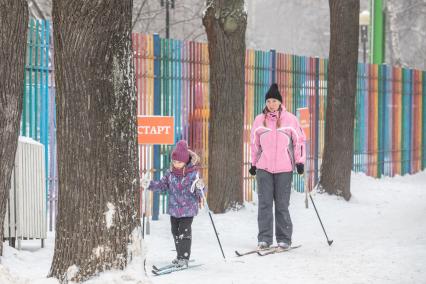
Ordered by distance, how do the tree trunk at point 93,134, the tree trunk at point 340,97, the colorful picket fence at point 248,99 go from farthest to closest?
the tree trunk at point 340,97 → the colorful picket fence at point 248,99 → the tree trunk at point 93,134

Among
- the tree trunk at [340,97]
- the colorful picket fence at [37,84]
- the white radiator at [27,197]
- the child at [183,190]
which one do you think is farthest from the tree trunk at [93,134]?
the tree trunk at [340,97]

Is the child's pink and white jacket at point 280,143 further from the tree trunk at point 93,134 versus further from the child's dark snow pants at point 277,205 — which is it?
the tree trunk at point 93,134

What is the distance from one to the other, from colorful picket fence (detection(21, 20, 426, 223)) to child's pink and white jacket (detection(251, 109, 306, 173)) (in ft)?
4.78

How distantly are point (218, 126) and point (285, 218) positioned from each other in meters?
2.66

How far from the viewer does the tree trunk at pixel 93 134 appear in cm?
648

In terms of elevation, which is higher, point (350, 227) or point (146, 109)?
point (146, 109)

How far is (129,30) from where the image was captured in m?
6.71

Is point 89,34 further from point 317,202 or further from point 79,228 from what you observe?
point 317,202

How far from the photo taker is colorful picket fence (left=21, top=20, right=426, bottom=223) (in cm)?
1047

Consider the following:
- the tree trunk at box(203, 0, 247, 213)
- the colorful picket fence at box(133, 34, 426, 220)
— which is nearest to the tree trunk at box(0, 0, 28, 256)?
the colorful picket fence at box(133, 34, 426, 220)

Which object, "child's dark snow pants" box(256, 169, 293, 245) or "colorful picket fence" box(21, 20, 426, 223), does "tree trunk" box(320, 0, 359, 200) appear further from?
"child's dark snow pants" box(256, 169, 293, 245)

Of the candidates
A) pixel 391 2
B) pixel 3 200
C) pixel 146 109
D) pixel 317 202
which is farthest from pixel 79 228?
pixel 391 2

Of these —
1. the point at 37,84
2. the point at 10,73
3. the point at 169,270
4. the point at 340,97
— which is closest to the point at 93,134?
the point at 10,73

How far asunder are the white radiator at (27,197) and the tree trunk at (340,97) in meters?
6.74
